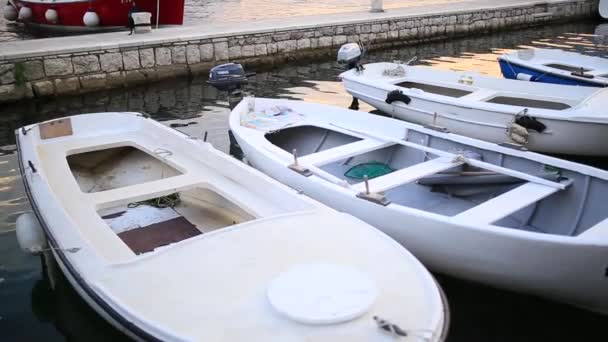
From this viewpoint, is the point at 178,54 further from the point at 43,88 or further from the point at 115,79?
the point at 43,88

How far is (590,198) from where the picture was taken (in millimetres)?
4082

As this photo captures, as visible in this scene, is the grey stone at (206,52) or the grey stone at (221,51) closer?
the grey stone at (206,52)

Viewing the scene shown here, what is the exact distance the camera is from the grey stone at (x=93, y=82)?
985cm

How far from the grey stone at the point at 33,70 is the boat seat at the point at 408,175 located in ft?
23.7

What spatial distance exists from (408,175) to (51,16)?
589 inches

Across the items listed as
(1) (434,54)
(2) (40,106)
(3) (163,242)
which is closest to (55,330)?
(3) (163,242)

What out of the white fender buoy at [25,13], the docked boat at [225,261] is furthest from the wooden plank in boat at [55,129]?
the white fender buoy at [25,13]

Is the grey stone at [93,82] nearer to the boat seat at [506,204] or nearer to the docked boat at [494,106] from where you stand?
the docked boat at [494,106]

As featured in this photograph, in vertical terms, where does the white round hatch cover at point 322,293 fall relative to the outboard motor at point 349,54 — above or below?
below

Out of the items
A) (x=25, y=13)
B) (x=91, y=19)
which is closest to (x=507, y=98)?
(x=91, y=19)

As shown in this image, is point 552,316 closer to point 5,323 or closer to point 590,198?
point 590,198

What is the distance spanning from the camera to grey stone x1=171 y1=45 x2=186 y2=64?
10805mm

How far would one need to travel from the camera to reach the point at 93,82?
9945mm

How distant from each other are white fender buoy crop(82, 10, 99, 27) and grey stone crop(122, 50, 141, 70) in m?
5.49
